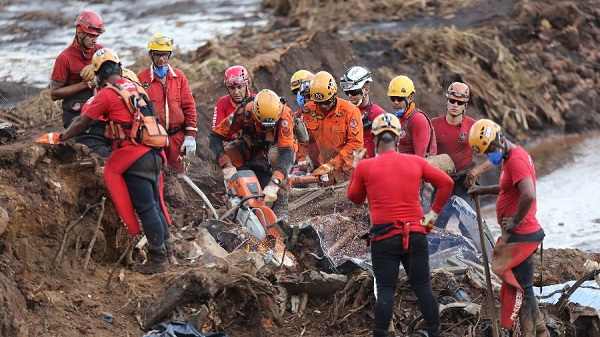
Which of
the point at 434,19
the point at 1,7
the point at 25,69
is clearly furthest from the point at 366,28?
the point at 1,7

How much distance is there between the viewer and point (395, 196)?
8086 millimetres

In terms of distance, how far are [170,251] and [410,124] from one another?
3.56 metres

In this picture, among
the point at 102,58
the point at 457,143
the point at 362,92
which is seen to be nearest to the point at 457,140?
the point at 457,143

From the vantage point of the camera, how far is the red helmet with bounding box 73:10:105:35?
10.4 meters

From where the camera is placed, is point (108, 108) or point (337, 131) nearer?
point (108, 108)

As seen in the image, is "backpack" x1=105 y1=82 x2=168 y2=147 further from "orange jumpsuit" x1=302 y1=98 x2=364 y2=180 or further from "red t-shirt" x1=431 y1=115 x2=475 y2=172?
"red t-shirt" x1=431 y1=115 x2=475 y2=172

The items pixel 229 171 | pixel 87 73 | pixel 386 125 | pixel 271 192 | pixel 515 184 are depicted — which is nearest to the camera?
pixel 386 125

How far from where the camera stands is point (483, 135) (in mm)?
8398

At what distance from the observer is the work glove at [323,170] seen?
39.4 feet

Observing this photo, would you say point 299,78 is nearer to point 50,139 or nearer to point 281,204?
point 281,204

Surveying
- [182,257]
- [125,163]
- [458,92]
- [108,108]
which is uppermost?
[108,108]

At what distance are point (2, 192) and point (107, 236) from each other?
1.10 m

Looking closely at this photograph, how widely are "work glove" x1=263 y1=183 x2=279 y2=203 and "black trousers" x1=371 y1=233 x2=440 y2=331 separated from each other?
8.01ft

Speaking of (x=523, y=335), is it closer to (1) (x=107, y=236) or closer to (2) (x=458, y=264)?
(2) (x=458, y=264)
